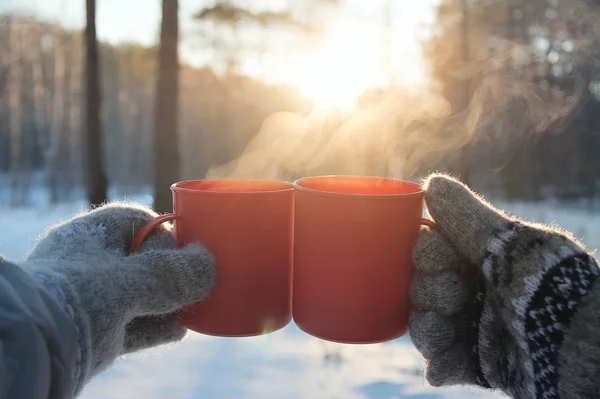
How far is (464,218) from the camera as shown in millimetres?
899

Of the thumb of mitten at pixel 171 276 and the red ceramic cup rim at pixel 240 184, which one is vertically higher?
the red ceramic cup rim at pixel 240 184

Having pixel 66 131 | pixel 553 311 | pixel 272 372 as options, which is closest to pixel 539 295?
pixel 553 311

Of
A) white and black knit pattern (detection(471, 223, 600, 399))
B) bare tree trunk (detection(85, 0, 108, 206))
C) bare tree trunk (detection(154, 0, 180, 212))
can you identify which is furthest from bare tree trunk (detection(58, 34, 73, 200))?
white and black knit pattern (detection(471, 223, 600, 399))

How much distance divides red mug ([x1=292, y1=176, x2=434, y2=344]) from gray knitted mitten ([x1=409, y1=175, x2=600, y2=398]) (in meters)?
0.04

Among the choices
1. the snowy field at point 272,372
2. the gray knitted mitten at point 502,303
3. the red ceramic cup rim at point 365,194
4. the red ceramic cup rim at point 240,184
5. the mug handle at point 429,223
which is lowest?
the snowy field at point 272,372

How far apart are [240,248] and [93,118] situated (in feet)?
14.5

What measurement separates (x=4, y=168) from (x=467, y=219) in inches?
467

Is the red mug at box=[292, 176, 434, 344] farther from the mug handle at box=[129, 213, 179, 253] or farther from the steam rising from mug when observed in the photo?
the steam rising from mug

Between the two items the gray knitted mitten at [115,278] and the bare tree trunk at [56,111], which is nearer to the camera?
the gray knitted mitten at [115,278]

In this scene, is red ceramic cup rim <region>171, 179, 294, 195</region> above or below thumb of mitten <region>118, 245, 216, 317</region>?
above

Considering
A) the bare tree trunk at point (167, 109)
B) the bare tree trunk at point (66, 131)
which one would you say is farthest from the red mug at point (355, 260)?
the bare tree trunk at point (66, 131)

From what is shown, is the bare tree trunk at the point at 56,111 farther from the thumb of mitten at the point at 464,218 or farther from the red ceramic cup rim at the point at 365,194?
the thumb of mitten at the point at 464,218

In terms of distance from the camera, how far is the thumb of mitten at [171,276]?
2.88 ft

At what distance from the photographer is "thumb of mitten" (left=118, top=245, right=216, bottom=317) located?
2.88 ft
